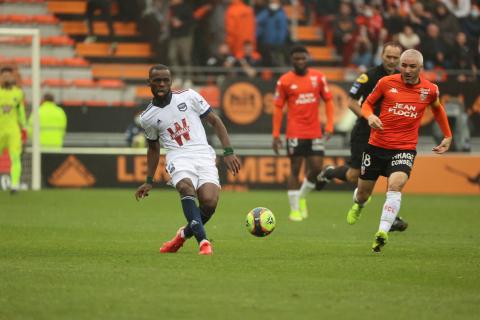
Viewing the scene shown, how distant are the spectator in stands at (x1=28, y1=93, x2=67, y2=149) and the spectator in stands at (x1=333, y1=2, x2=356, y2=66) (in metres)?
7.54

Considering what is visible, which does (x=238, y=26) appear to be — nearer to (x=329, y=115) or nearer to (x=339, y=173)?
(x=329, y=115)

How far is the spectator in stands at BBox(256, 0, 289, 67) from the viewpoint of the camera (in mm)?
27750

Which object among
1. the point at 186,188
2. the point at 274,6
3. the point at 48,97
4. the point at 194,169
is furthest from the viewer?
the point at 274,6

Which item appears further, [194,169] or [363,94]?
[363,94]

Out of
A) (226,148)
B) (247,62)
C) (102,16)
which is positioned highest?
(102,16)

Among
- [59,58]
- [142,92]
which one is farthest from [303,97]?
[59,58]

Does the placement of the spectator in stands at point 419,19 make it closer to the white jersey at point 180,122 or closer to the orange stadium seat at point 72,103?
the orange stadium seat at point 72,103

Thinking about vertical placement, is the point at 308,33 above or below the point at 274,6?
below

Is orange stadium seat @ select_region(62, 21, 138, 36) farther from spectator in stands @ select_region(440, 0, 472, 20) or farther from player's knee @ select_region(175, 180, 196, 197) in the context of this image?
player's knee @ select_region(175, 180, 196, 197)

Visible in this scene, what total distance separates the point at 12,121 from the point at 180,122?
11533mm

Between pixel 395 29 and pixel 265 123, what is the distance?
454 centimetres

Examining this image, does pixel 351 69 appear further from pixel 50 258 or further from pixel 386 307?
pixel 386 307

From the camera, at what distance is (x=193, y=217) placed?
36.8ft

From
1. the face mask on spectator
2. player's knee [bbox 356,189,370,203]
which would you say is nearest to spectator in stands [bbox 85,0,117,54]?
the face mask on spectator
